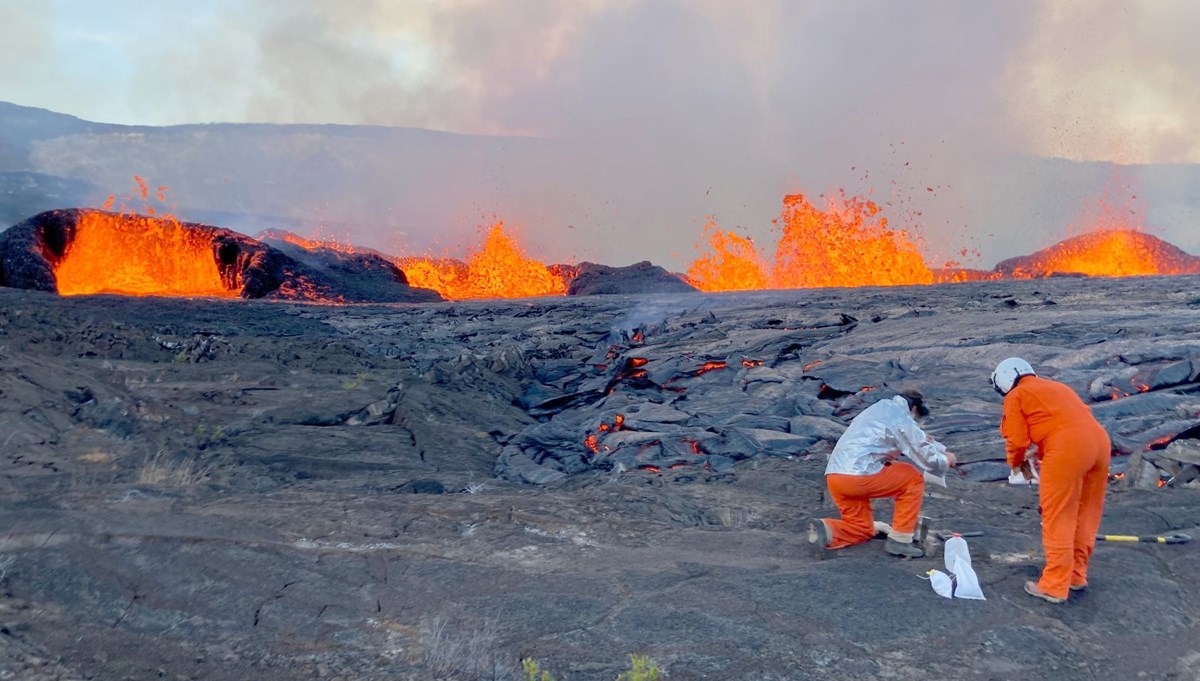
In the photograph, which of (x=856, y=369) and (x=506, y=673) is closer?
(x=506, y=673)

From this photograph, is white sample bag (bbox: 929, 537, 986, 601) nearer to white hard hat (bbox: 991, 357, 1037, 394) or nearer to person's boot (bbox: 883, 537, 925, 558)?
person's boot (bbox: 883, 537, 925, 558)

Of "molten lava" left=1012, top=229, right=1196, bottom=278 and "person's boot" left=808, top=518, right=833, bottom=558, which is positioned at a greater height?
"molten lava" left=1012, top=229, right=1196, bottom=278

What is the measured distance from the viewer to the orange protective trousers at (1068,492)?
18.6 ft

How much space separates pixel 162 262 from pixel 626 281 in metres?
23.3

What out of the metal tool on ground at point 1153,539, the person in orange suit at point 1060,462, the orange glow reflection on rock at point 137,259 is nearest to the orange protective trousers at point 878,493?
the person in orange suit at point 1060,462

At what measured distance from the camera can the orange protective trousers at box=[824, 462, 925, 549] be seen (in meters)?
6.64

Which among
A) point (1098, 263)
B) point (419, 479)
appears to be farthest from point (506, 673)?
point (1098, 263)

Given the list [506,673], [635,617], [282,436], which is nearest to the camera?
[506,673]

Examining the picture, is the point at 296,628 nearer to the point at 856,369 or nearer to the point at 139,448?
the point at 139,448

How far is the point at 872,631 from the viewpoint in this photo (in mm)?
5461

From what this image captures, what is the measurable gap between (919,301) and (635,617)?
21375 mm

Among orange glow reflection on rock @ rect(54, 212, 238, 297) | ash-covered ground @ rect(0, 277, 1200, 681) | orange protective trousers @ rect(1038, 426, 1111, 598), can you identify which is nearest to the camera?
ash-covered ground @ rect(0, 277, 1200, 681)

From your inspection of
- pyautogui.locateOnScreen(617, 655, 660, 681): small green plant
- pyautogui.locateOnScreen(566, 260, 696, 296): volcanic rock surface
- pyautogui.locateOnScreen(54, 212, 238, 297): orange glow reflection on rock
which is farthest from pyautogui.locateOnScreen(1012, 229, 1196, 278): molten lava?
pyautogui.locateOnScreen(617, 655, 660, 681): small green plant

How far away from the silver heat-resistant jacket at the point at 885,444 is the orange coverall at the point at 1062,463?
62 centimetres
